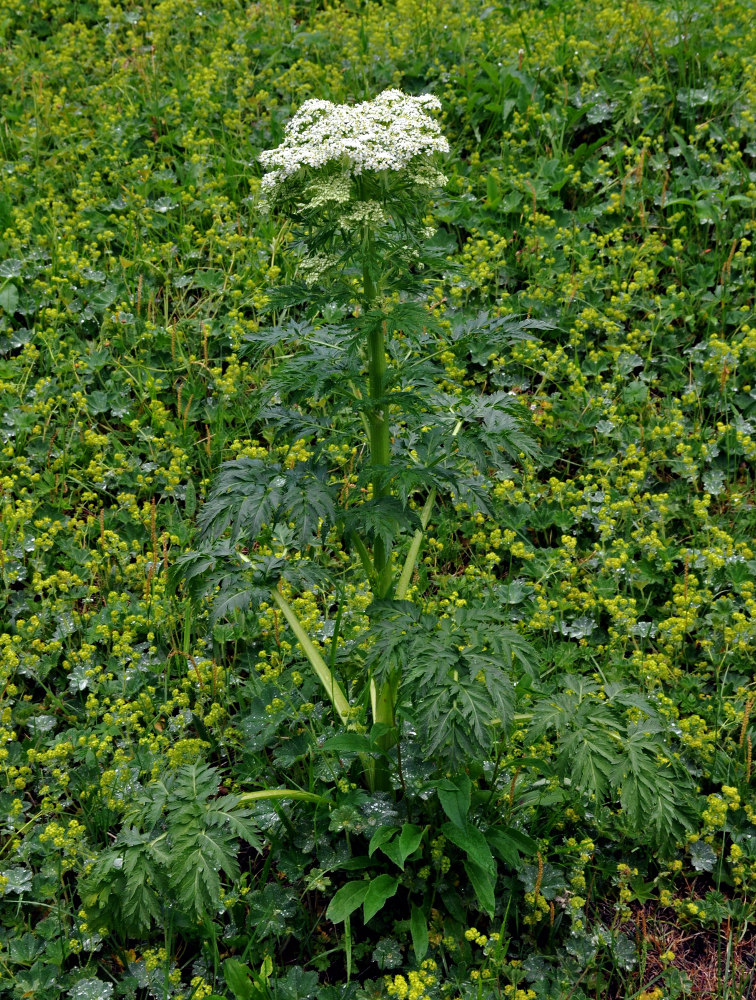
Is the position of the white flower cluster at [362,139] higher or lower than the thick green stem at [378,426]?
higher

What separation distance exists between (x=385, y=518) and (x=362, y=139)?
40.4 inches

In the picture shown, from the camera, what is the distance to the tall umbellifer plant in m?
2.50

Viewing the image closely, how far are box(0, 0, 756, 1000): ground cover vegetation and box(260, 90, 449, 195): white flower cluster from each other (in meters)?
0.03

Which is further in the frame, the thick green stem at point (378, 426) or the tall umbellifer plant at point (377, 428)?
the thick green stem at point (378, 426)

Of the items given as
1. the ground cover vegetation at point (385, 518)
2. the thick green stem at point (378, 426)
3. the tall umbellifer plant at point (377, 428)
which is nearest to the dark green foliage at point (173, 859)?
the ground cover vegetation at point (385, 518)

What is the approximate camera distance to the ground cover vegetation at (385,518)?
274cm

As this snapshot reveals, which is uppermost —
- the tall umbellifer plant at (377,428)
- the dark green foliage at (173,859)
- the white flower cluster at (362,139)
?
the white flower cluster at (362,139)

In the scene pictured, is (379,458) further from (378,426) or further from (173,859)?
(173,859)

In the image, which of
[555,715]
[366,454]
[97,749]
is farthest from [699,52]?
[97,749]

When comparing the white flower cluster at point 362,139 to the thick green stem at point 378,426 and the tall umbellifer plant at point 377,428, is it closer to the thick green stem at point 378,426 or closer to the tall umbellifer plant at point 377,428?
the tall umbellifer plant at point 377,428

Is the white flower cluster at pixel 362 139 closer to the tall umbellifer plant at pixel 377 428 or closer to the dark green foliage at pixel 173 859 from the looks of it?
the tall umbellifer plant at pixel 377 428

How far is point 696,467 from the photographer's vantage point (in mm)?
4309

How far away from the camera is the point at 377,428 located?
2912 mm

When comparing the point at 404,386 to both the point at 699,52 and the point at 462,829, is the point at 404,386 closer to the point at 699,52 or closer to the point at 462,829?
the point at 462,829
